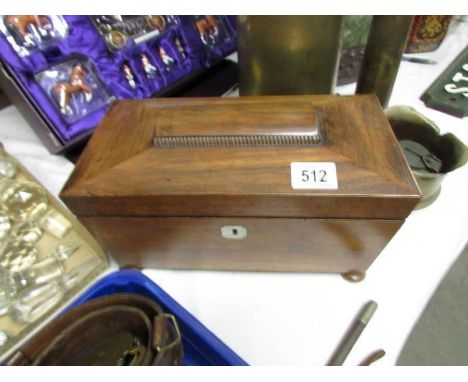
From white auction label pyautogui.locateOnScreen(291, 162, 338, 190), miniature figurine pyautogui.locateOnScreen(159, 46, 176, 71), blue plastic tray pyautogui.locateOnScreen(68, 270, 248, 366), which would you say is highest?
white auction label pyautogui.locateOnScreen(291, 162, 338, 190)

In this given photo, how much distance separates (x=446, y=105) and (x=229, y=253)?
616 millimetres

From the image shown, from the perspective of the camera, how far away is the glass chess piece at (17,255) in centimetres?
51

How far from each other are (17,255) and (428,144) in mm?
708

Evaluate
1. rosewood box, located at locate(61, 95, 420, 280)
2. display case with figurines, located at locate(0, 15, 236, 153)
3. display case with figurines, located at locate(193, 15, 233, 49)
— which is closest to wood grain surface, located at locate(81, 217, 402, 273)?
rosewood box, located at locate(61, 95, 420, 280)

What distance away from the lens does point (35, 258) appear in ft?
1.71

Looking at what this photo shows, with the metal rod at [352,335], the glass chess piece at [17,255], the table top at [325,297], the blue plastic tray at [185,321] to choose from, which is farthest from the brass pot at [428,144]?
the glass chess piece at [17,255]

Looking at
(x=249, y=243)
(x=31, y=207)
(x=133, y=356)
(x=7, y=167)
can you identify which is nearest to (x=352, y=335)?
(x=249, y=243)

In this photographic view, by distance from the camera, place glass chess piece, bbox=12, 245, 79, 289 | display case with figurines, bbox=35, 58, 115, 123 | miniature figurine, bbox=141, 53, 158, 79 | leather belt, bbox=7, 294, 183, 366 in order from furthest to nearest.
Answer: miniature figurine, bbox=141, 53, 158, 79, display case with figurines, bbox=35, 58, 115, 123, glass chess piece, bbox=12, 245, 79, 289, leather belt, bbox=7, 294, 183, 366

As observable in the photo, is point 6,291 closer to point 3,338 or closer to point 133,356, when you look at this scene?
point 3,338

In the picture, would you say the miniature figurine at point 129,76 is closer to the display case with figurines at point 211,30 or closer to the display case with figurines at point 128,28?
the display case with figurines at point 128,28

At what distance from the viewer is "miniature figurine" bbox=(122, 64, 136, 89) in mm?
687

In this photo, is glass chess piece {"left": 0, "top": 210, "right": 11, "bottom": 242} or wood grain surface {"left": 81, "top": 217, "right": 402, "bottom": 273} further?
glass chess piece {"left": 0, "top": 210, "right": 11, "bottom": 242}

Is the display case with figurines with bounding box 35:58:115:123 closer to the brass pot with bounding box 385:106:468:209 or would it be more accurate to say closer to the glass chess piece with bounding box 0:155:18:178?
the glass chess piece with bounding box 0:155:18:178

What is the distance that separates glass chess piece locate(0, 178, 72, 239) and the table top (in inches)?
6.8
